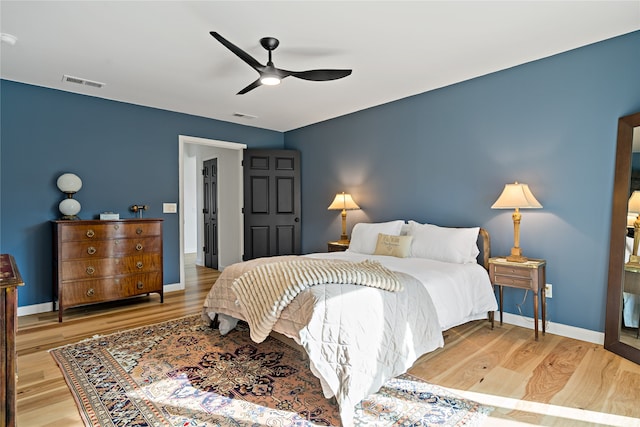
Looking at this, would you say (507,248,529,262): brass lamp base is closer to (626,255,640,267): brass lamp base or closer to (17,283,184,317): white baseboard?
(626,255,640,267): brass lamp base

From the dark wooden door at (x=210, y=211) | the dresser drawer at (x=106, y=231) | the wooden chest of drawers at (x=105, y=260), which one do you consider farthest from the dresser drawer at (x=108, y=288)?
the dark wooden door at (x=210, y=211)

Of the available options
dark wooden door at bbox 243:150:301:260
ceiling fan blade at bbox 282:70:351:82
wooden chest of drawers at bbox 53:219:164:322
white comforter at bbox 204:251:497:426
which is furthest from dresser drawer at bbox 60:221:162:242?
ceiling fan blade at bbox 282:70:351:82

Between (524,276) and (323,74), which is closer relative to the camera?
(323,74)

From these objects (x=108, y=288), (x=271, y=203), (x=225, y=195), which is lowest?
(x=108, y=288)

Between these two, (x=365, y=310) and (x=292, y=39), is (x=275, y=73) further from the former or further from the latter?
(x=365, y=310)

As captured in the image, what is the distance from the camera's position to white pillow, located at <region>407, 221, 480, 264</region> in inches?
130

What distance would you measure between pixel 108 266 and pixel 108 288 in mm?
240

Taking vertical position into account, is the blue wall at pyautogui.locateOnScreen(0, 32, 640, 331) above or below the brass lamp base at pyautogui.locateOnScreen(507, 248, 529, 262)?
above

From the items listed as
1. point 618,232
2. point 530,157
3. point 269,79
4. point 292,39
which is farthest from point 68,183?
point 618,232

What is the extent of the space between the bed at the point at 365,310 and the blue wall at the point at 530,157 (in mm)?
545

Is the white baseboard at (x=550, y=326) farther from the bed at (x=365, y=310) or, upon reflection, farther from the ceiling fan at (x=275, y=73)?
the ceiling fan at (x=275, y=73)

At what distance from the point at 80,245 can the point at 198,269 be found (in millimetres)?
3053

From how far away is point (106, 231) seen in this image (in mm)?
3787

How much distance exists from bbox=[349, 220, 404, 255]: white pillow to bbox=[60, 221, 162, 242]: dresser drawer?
2358 millimetres
